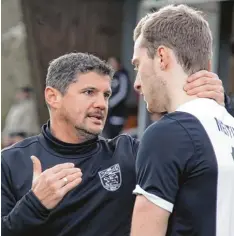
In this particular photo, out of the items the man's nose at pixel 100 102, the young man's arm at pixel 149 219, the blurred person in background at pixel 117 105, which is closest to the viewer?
the young man's arm at pixel 149 219

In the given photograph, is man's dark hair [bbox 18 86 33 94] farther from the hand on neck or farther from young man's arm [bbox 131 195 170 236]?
young man's arm [bbox 131 195 170 236]

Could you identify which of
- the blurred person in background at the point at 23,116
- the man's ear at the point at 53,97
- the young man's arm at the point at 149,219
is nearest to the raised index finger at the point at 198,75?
the young man's arm at the point at 149,219

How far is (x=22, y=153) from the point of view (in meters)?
3.17

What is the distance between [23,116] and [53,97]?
828cm

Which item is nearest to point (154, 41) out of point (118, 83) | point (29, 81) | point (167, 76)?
point (167, 76)

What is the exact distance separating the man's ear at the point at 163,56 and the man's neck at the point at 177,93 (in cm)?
5

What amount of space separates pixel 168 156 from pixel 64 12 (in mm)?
10064

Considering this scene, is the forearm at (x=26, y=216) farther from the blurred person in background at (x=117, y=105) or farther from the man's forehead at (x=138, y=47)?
the blurred person in background at (x=117, y=105)

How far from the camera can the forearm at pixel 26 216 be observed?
288 centimetres

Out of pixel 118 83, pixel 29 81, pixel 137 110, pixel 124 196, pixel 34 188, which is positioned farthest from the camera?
pixel 29 81

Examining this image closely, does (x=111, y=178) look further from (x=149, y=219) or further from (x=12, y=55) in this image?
(x=12, y=55)

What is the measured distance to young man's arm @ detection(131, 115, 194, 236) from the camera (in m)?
2.47

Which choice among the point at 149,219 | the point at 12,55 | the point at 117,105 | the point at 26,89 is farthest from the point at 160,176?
the point at 12,55

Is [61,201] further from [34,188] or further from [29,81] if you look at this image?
[29,81]
